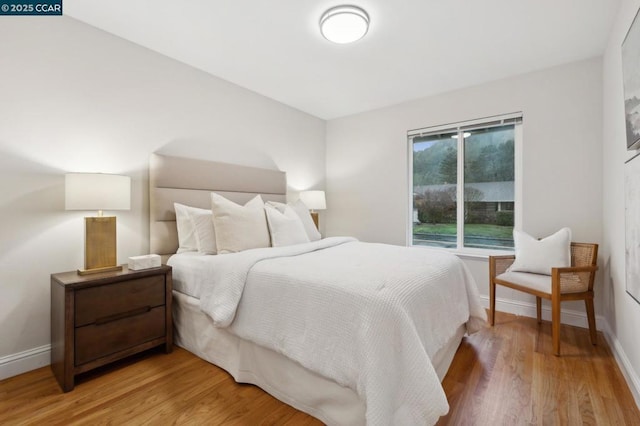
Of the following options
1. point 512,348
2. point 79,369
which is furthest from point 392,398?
point 79,369

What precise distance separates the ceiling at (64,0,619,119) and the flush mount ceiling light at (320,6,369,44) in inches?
1.9

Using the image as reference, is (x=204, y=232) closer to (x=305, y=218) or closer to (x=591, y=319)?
(x=305, y=218)

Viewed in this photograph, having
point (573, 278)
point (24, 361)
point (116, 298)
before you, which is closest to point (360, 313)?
point (116, 298)

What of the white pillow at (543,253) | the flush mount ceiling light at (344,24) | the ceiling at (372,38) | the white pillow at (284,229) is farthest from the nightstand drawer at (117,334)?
the white pillow at (543,253)

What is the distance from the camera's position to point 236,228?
8.13 ft

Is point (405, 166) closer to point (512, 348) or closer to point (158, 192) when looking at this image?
point (512, 348)

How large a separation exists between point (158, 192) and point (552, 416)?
3035 mm

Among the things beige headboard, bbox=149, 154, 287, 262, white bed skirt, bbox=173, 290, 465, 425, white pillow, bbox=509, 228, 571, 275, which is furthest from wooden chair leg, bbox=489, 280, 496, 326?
beige headboard, bbox=149, 154, 287, 262

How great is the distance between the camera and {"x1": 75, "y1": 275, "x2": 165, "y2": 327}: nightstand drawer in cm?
180

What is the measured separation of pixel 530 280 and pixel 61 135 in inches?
149

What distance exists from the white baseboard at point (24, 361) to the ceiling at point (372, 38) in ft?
7.74

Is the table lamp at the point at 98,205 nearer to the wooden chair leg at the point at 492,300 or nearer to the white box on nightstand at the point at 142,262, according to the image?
the white box on nightstand at the point at 142,262

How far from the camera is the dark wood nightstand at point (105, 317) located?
1757mm

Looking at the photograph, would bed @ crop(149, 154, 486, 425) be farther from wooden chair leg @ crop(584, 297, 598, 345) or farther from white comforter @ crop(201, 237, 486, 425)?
wooden chair leg @ crop(584, 297, 598, 345)
